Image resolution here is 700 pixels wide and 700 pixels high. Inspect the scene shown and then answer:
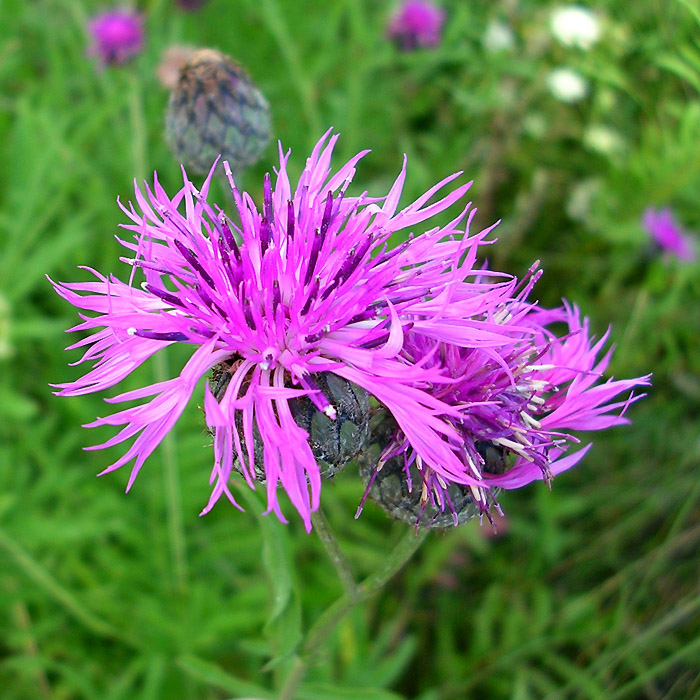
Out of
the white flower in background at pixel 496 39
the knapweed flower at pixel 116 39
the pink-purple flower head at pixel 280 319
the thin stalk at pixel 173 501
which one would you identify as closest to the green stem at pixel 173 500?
the thin stalk at pixel 173 501

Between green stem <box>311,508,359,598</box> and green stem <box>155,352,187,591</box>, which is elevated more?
green stem <box>311,508,359,598</box>

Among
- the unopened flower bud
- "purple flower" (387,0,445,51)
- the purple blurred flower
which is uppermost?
"purple flower" (387,0,445,51)

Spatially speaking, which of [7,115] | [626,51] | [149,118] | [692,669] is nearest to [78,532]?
[692,669]

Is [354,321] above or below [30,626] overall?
above

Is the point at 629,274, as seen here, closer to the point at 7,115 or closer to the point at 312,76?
the point at 312,76

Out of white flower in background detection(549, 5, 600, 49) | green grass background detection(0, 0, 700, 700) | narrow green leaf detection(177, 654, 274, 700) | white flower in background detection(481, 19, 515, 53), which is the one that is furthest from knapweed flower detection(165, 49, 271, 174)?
white flower in background detection(549, 5, 600, 49)

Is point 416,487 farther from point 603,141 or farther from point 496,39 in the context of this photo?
point 496,39

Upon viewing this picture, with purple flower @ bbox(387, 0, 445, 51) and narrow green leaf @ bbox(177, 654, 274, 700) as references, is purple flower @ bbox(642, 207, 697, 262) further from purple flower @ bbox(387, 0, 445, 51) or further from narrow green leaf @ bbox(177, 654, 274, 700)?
narrow green leaf @ bbox(177, 654, 274, 700)

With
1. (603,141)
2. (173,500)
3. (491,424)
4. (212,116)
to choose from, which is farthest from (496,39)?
(491,424)
